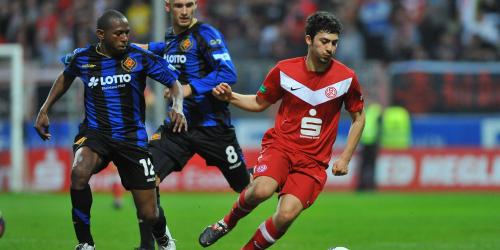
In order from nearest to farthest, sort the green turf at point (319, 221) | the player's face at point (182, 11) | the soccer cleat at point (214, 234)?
the soccer cleat at point (214, 234) → the player's face at point (182, 11) → the green turf at point (319, 221)

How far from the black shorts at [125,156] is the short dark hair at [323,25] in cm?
184

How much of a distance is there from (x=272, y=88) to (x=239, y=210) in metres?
1.15

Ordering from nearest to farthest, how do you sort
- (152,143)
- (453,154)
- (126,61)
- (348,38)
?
(126,61)
(152,143)
(453,154)
(348,38)

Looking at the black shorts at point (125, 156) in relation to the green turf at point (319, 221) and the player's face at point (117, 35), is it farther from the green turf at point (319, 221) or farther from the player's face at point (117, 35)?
the green turf at point (319, 221)

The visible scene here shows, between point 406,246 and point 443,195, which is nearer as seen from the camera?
point 406,246

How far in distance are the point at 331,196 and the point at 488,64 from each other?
4923mm

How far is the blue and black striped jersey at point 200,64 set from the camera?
10.2 metres

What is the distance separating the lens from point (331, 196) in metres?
20.4

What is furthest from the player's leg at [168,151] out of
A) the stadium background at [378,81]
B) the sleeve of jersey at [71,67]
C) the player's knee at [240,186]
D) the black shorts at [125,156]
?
the stadium background at [378,81]

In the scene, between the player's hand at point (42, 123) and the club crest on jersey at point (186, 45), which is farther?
the club crest on jersey at point (186, 45)

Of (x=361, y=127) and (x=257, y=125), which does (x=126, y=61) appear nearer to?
(x=361, y=127)

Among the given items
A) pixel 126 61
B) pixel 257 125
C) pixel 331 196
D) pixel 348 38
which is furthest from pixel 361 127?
pixel 348 38

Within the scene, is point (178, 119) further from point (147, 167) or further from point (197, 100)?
point (197, 100)

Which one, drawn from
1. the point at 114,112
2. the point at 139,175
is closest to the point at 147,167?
the point at 139,175
